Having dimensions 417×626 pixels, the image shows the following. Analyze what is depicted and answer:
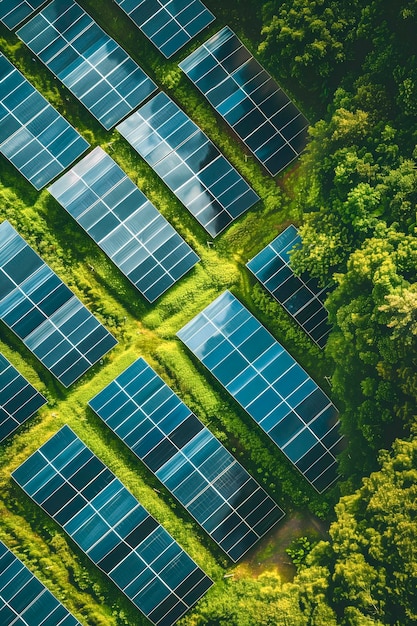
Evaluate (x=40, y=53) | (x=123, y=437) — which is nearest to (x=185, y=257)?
(x=123, y=437)

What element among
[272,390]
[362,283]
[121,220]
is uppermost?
[121,220]

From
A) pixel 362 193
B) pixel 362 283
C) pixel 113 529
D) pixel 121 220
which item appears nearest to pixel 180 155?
pixel 121 220

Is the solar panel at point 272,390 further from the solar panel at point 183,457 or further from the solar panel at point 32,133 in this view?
the solar panel at point 32,133

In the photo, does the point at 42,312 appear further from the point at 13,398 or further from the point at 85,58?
the point at 85,58

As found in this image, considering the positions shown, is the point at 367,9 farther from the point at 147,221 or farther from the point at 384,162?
the point at 147,221

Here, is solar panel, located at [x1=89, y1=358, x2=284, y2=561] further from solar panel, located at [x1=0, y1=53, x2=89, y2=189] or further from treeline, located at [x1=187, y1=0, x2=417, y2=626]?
solar panel, located at [x1=0, y1=53, x2=89, y2=189]

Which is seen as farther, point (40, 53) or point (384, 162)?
point (40, 53)

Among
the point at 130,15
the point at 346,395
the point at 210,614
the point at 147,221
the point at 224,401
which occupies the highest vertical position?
the point at 130,15
